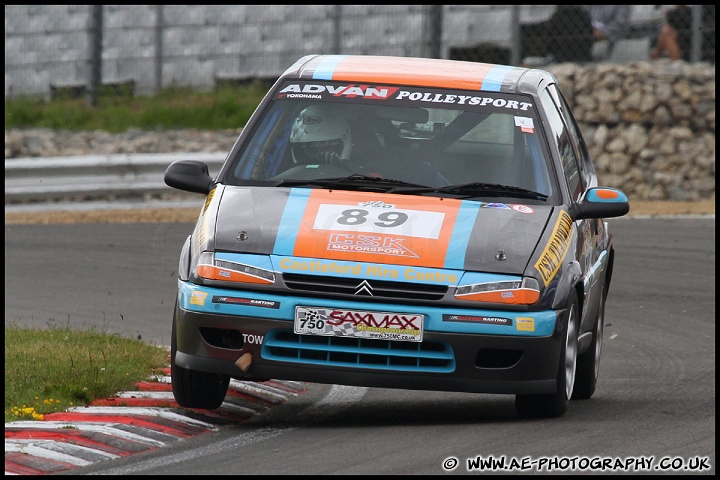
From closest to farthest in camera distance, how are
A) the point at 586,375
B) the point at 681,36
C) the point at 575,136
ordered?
the point at 586,375 → the point at 575,136 → the point at 681,36

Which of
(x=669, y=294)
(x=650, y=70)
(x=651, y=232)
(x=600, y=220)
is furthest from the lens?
(x=650, y=70)

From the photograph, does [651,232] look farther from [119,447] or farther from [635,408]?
[119,447]

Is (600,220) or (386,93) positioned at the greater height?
(386,93)

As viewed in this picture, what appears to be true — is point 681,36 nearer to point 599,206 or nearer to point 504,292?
point 599,206

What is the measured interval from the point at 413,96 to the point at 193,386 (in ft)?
6.61

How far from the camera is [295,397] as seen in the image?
8.02m

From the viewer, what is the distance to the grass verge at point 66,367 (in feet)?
23.4

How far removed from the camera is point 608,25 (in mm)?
18516

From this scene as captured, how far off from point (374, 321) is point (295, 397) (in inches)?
60.4

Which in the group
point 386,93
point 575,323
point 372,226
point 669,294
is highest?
point 386,93

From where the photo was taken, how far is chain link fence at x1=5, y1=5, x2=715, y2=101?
18594mm

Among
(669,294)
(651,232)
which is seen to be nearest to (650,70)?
(651,232)

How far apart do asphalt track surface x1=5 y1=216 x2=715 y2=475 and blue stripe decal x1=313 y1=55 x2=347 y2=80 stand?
5.69ft

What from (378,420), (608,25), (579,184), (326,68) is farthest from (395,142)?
(608,25)
